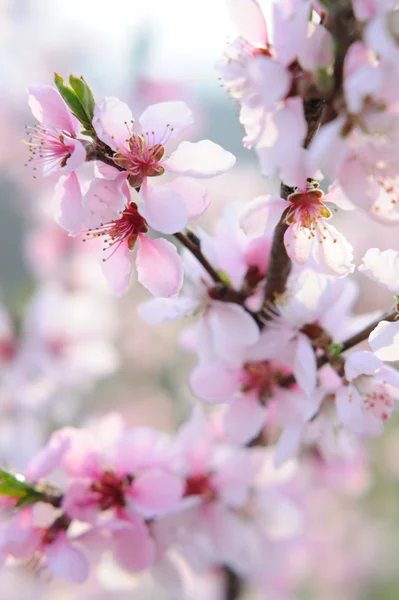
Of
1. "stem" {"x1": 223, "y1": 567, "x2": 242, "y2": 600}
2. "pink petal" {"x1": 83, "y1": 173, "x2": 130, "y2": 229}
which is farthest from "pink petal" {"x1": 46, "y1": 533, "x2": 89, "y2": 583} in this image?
"stem" {"x1": 223, "y1": 567, "x2": 242, "y2": 600}

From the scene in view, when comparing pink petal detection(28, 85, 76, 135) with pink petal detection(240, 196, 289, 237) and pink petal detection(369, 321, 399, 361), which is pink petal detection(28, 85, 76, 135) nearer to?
pink petal detection(240, 196, 289, 237)

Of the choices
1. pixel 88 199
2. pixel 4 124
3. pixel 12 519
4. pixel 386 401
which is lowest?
pixel 4 124

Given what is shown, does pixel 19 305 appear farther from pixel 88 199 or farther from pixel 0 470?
pixel 88 199

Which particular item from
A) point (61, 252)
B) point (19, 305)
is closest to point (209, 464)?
point (19, 305)

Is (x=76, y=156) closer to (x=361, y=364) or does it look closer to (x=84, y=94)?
(x=84, y=94)

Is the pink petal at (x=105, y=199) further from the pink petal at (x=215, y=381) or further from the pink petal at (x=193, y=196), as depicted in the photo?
the pink petal at (x=215, y=381)
